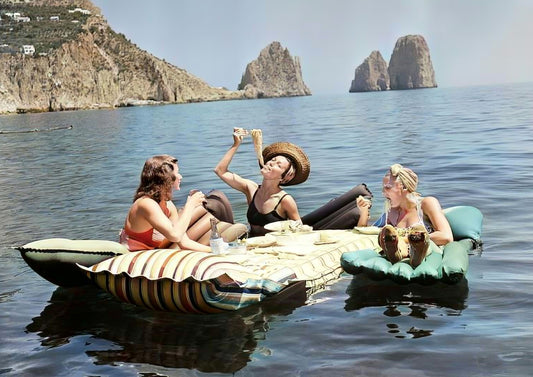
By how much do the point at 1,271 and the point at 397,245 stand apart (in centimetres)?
590

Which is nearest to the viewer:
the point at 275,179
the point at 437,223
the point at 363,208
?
the point at 437,223

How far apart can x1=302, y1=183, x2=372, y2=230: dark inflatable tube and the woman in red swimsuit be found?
8.54 feet

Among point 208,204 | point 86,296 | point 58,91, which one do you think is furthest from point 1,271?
point 58,91

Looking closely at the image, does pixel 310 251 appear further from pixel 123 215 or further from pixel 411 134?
pixel 411 134

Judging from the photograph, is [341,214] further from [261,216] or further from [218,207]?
[218,207]

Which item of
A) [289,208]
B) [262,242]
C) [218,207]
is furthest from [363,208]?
[218,207]

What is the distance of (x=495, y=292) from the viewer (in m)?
7.80

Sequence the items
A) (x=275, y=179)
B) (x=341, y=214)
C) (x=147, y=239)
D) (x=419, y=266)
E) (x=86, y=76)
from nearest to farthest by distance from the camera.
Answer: (x=419, y=266), (x=147, y=239), (x=275, y=179), (x=341, y=214), (x=86, y=76)

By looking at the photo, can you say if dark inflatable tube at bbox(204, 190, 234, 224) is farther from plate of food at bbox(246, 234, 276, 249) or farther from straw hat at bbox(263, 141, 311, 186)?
plate of food at bbox(246, 234, 276, 249)

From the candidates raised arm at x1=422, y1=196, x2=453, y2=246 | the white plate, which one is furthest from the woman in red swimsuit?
raised arm at x1=422, y1=196, x2=453, y2=246

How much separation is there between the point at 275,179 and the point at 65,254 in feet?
10.0

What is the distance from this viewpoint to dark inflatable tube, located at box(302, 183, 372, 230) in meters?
9.84

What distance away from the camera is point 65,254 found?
7.75 metres

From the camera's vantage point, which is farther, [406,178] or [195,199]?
[406,178]
